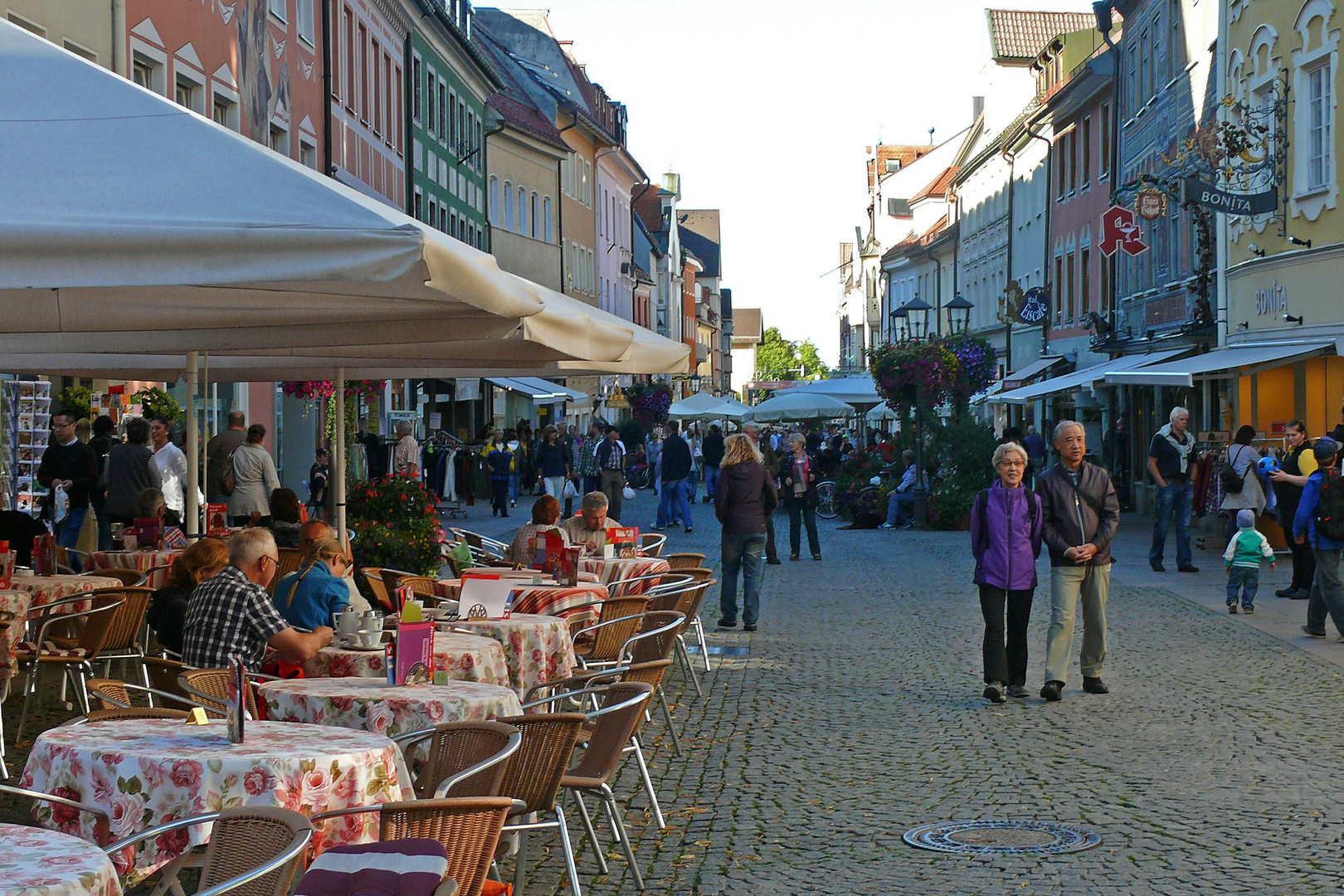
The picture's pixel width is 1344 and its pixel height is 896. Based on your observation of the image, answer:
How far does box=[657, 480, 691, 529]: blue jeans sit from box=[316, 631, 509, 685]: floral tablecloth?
19694 mm

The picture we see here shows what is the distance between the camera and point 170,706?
753cm

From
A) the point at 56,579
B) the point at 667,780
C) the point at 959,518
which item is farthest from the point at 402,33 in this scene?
the point at 667,780

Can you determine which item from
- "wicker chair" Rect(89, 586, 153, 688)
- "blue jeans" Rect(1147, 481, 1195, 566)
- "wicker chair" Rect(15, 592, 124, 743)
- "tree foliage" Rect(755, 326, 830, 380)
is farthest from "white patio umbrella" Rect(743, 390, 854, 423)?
"tree foliage" Rect(755, 326, 830, 380)

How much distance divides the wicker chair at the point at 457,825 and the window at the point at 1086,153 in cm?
3809

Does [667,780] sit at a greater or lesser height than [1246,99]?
lesser

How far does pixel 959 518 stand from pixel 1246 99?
7735 mm

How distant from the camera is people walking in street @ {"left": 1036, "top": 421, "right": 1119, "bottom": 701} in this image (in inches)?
420

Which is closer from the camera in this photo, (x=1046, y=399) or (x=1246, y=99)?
(x=1246, y=99)

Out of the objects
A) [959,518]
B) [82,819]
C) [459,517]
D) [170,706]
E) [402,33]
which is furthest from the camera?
[402,33]

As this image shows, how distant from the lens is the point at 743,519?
14.6 m

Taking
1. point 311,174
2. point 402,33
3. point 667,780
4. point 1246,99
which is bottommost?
point 667,780

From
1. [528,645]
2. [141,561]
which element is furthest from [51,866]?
[141,561]

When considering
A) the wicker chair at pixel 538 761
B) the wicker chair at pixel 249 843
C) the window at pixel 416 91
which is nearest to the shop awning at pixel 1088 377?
the window at pixel 416 91

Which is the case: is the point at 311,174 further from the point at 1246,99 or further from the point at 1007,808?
the point at 1246,99
